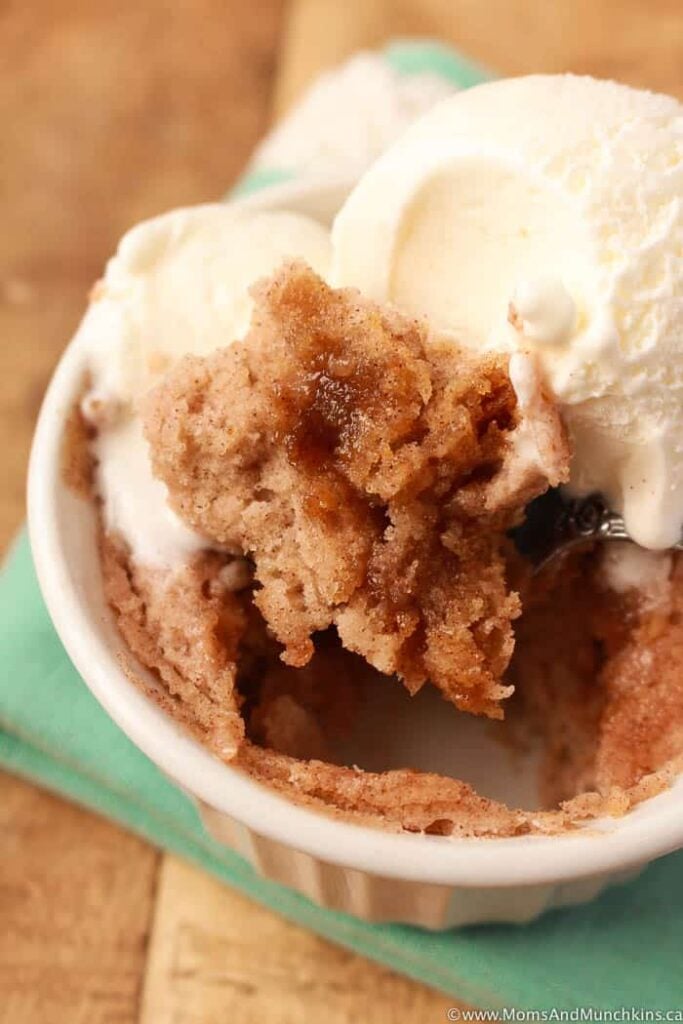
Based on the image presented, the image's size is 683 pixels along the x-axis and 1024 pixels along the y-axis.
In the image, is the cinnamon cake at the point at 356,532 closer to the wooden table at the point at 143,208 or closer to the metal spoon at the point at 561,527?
the metal spoon at the point at 561,527

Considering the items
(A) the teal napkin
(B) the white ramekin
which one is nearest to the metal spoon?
(B) the white ramekin

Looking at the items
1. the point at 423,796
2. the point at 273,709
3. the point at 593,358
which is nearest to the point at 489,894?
the point at 423,796

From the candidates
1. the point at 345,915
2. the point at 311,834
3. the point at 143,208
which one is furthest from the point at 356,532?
the point at 143,208

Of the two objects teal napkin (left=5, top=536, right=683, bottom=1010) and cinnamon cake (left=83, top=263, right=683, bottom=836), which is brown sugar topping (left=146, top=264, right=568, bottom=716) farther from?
teal napkin (left=5, top=536, right=683, bottom=1010)

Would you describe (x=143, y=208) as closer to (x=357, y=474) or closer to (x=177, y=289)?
(x=177, y=289)

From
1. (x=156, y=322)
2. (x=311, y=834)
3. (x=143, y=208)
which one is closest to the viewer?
(x=311, y=834)

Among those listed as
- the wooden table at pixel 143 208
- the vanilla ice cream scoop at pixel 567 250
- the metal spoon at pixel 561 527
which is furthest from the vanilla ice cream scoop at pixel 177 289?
the wooden table at pixel 143 208

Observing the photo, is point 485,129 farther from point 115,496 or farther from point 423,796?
point 423,796
